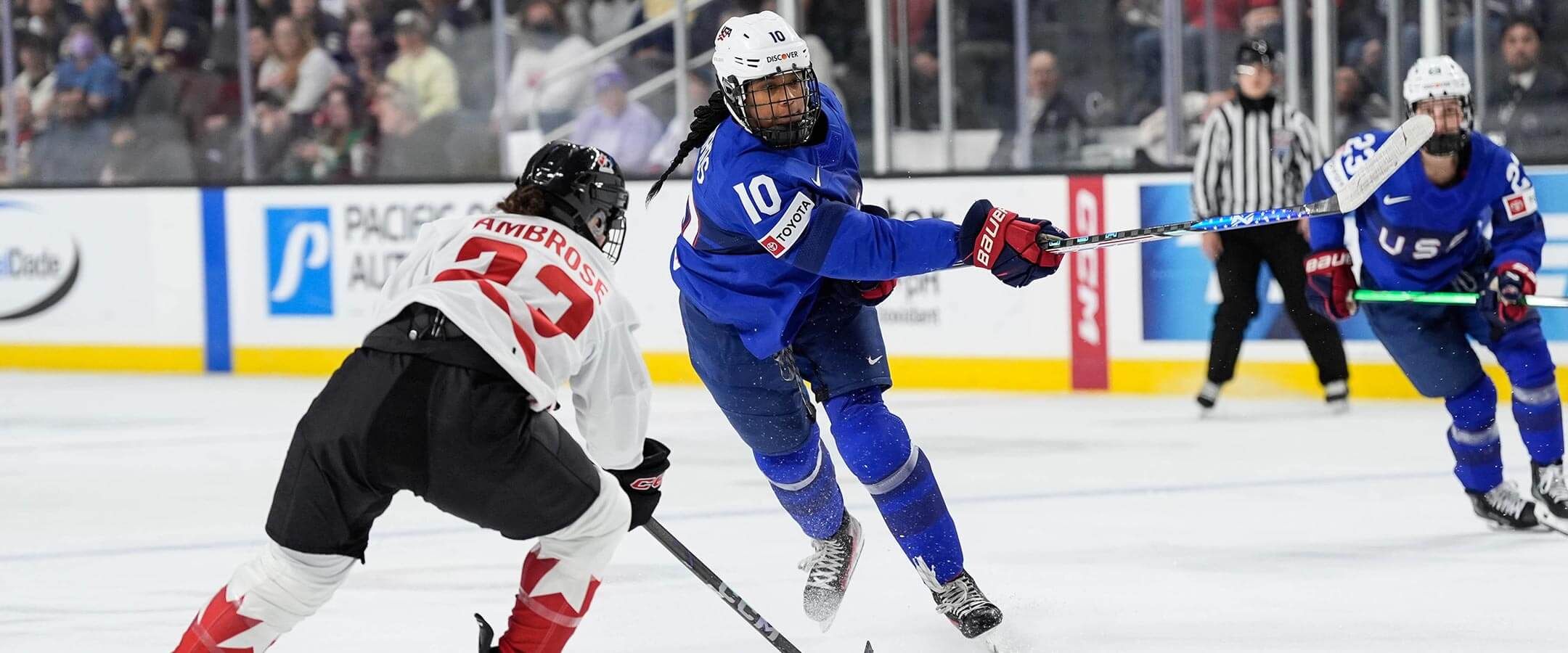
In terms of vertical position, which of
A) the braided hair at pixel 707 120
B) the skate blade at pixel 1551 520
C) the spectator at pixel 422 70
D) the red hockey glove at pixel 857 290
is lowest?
the skate blade at pixel 1551 520

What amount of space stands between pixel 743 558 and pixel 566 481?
1.59 m

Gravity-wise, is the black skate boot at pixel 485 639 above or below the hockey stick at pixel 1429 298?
below

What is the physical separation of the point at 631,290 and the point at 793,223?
475 centimetres

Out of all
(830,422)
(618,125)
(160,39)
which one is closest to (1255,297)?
(618,125)

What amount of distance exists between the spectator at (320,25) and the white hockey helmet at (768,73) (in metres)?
6.10

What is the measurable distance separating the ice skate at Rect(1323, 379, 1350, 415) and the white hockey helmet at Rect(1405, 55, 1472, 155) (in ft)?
7.52

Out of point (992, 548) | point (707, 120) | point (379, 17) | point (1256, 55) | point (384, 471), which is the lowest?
point (992, 548)

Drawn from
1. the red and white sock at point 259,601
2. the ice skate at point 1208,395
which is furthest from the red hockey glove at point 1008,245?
the ice skate at point 1208,395

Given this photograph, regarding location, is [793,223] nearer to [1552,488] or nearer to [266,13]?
[1552,488]

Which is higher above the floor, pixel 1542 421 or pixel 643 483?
pixel 643 483

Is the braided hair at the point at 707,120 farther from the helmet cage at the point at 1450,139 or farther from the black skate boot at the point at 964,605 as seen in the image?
the helmet cage at the point at 1450,139

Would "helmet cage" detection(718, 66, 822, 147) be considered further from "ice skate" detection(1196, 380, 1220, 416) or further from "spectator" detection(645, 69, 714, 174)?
"spectator" detection(645, 69, 714, 174)

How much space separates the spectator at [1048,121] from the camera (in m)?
7.62

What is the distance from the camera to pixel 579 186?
9.01 ft
